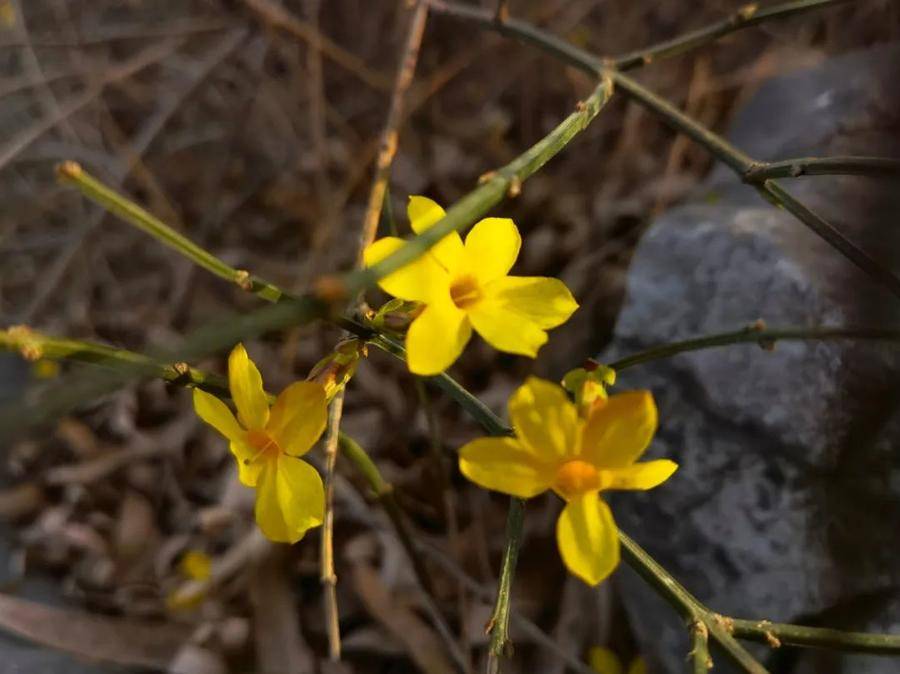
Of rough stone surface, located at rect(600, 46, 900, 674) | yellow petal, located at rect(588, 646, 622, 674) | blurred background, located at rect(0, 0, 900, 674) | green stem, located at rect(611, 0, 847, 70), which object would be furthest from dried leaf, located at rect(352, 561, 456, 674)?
green stem, located at rect(611, 0, 847, 70)

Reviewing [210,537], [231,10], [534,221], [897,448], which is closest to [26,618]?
[210,537]

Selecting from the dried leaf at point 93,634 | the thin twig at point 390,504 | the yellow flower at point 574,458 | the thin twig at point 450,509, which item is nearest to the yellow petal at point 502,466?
the yellow flower at point 574,458

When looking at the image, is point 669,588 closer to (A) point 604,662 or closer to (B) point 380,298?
(A) point 604,662

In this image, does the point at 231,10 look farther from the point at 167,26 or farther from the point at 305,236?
the point at 305,236

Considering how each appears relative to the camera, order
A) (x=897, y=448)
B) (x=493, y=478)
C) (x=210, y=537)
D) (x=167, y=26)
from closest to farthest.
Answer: (x=493, y=478), (x=897, y=448), (x=210, y=537), (x=167, y=26)

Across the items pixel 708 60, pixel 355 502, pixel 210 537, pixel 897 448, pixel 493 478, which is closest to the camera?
pixel 493 478

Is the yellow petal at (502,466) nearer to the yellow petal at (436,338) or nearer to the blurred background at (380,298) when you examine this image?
the yellow petal at (436,338)
